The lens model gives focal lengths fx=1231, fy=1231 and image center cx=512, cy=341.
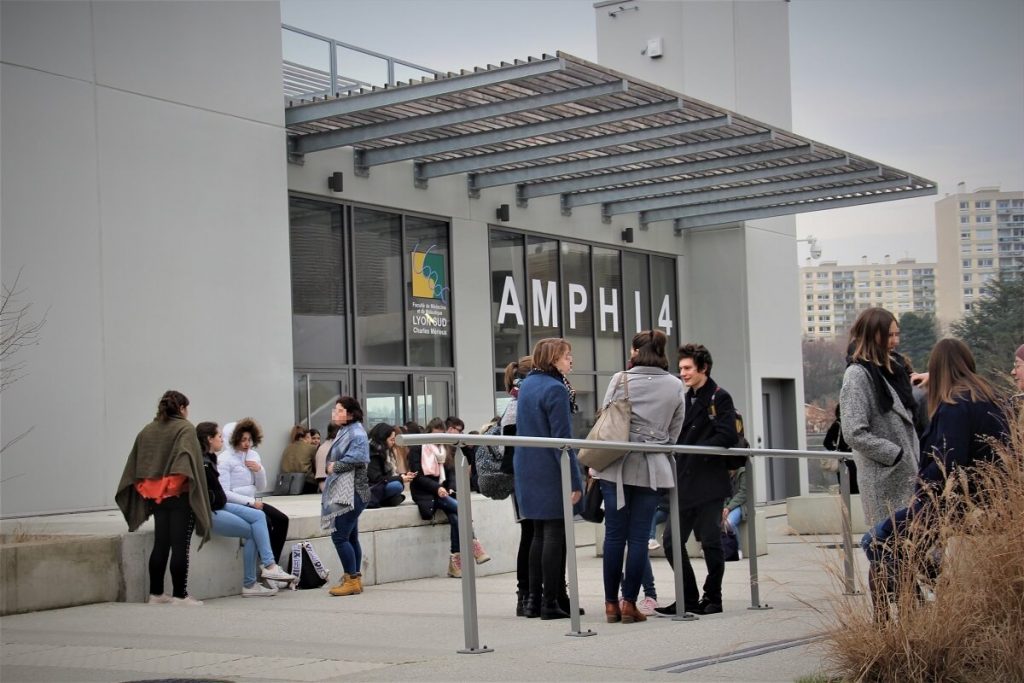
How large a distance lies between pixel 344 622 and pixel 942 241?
71.1 m

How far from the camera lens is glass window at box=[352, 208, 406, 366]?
18688 mm

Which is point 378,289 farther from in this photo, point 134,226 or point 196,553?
point 196,553

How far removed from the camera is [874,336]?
6449 mm

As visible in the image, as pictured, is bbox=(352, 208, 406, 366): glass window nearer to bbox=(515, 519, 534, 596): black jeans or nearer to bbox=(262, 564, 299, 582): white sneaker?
bbox=(262, 564, 299, 582): white sneaker

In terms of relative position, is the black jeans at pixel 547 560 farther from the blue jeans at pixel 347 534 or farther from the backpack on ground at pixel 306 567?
the backpack on ground at pixel 306 567

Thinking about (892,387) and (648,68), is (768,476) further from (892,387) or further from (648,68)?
(892,387)

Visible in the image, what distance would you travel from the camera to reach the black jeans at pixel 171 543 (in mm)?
9453

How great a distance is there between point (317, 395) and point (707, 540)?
1064 cm

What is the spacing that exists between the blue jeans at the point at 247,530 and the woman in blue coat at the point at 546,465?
10.4 ft

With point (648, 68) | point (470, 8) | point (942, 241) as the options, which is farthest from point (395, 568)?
point (942, 241)

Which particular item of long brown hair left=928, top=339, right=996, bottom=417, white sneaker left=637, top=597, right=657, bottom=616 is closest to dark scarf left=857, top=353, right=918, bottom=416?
long brown hair left=928, top=339, right=996, bottom=417

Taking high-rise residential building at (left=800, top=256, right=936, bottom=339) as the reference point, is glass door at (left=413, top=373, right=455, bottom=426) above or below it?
below

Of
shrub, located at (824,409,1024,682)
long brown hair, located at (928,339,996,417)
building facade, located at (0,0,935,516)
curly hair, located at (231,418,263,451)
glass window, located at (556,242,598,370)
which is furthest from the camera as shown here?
glass window, located at (556,242,598,370)

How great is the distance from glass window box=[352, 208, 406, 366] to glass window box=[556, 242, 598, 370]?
4648 mm
